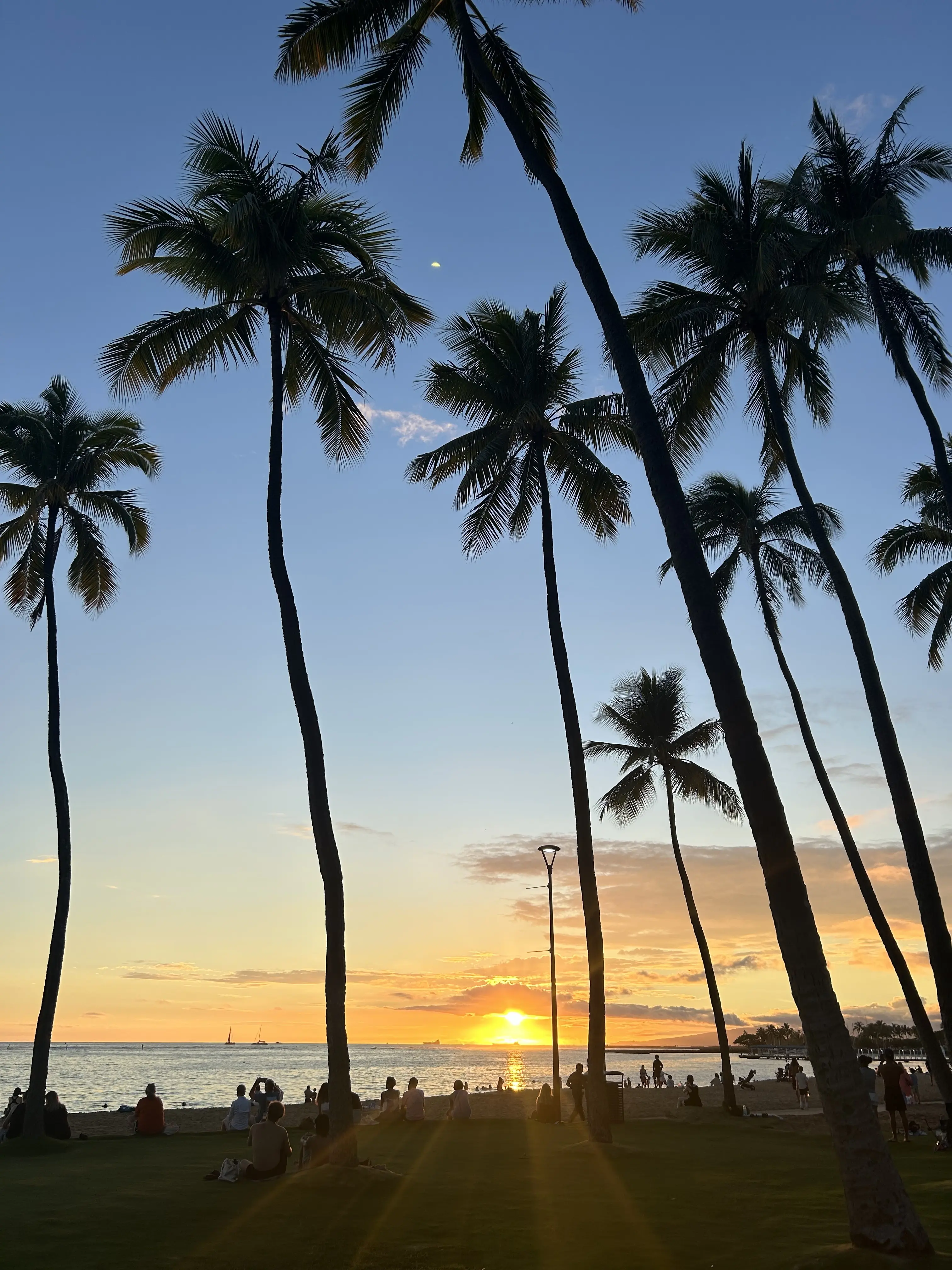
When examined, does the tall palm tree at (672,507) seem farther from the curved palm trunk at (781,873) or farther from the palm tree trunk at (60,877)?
the palm tree trunk at (60,877)

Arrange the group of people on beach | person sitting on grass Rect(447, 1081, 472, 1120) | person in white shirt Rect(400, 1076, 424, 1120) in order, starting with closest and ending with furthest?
the group of people on beach < person in white shirt Rect(400, 1076, 424, 1120) < person sitting on grass Rect(447, 1081, 472, 1120)

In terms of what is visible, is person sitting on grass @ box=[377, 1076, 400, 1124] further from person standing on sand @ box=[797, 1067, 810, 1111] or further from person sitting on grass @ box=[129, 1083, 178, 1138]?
person standing on sand @ box=[797, 1067, 810, 1111]

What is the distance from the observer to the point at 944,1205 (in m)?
10.3

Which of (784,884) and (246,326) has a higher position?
(246,326)

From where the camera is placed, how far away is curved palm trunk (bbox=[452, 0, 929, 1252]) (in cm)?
743

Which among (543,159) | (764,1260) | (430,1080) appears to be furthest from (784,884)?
(430,1080)

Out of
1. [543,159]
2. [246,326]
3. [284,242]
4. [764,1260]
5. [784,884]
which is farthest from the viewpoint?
[246,326]

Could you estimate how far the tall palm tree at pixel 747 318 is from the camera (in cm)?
1923

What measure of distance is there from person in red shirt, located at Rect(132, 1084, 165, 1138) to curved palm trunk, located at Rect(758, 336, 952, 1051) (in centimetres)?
1565

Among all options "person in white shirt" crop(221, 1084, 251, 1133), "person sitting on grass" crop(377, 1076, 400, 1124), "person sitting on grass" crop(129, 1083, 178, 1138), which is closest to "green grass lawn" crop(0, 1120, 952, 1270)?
"person sitting on grass" crop(129, 1083, 178, 1138)

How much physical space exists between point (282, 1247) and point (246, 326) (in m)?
15.3

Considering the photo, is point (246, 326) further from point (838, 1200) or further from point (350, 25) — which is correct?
point (838, 1200)

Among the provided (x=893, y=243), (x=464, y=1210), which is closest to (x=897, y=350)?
(x=893, y=243)

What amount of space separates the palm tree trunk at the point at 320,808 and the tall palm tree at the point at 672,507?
14.5 ft
